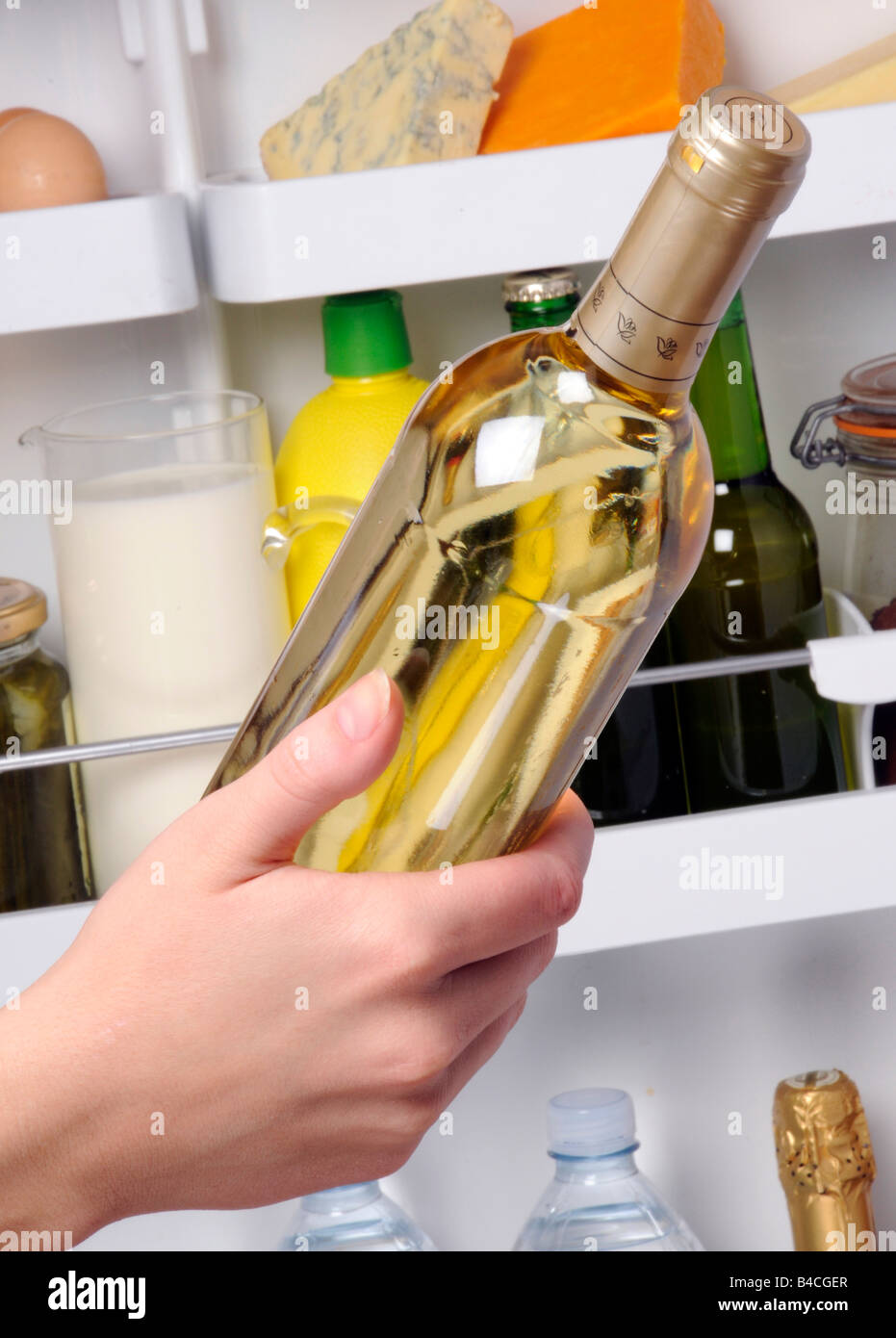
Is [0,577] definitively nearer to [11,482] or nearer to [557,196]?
[11,482]

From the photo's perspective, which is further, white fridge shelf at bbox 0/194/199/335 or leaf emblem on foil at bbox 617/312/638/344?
white fridge shelf at bbox 0/194/199/335

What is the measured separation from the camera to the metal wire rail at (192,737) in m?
0.50

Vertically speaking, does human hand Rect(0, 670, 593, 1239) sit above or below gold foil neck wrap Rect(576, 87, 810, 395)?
below

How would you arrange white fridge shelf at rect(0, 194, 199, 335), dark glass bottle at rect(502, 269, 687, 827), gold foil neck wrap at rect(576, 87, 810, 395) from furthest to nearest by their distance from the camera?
dark glass bottle at rect(502, 269, 687, 827)
white fridge shelf at rect(0, 194, 199, 335)
gold foil neck wrap at rect(576, 87, 810, 395)

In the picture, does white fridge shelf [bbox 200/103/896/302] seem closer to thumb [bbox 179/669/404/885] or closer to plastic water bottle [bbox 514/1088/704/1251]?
thumb [bbox 179/669/404/885]

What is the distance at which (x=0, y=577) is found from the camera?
1.87 feet

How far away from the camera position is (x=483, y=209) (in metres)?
0.49

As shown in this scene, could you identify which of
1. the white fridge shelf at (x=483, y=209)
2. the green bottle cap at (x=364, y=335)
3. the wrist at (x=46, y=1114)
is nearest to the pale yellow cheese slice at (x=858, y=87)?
the white fridge shelf at (x=483, y=209)

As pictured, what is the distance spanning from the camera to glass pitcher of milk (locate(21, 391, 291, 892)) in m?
0.53

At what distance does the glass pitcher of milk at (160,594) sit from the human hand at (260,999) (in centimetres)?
19

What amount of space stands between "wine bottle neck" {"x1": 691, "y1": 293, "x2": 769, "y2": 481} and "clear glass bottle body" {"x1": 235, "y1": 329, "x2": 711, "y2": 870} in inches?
9.7

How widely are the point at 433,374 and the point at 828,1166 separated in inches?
16.7

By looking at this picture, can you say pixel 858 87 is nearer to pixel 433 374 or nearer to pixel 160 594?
pixel 433 374

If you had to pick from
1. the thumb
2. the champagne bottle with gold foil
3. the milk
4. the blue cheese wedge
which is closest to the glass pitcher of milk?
the milk
